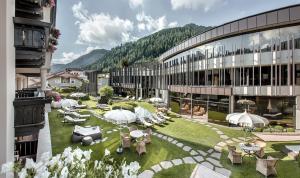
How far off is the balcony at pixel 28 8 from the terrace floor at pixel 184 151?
1024 cm

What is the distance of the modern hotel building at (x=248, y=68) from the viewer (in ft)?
72.7

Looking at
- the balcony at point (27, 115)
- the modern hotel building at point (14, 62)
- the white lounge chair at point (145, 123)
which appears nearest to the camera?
the modern hotel building at point (14, 62)

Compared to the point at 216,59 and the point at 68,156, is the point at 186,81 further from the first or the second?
the point at 68,156

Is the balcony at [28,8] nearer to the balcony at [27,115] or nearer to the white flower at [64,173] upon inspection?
the balcony at [27,115]

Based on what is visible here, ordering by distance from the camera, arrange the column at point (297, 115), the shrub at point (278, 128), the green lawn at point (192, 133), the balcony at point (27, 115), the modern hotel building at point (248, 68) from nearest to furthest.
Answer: the balcony at point (27, 115)
the green lawn at point (192, 133)
the modern hotel building at point (248, 68)
the column at point (297, 115)
the shrub at point (278, 128)

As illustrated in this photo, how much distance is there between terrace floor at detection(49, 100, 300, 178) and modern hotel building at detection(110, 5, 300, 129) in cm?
472

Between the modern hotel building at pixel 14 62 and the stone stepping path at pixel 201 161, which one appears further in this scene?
the stone stepping path at pixel 201 161

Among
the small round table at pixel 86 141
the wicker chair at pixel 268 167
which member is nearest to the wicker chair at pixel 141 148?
the small round table at pixel 86 141

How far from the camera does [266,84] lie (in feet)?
76.9

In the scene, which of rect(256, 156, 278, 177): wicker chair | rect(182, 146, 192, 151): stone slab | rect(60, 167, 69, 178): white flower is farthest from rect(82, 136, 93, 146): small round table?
rect(60, 167, 69, 178): white flower

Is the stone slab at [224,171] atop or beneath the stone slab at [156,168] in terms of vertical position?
beneath

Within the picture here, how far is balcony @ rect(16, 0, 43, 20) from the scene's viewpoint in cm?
767

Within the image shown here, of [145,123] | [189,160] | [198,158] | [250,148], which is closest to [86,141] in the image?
[189,160]

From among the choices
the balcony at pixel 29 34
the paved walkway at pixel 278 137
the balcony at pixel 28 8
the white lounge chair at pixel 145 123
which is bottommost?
the paved walkway at pixel 278 137
